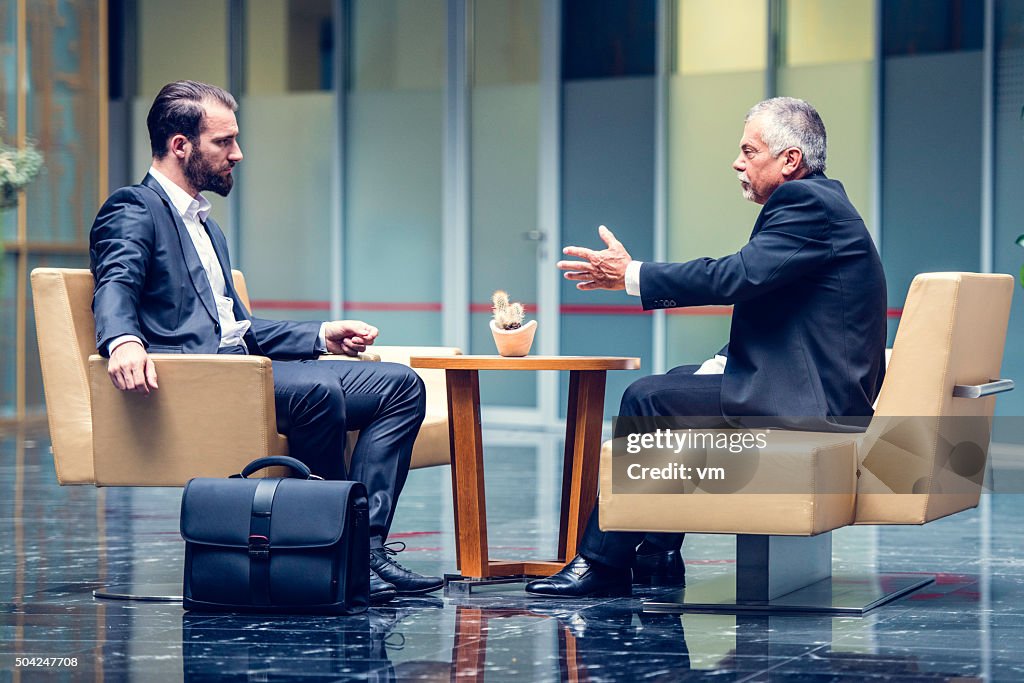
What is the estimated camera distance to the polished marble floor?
291 centimetres

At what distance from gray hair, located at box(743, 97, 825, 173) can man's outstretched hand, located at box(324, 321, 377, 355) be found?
1.21 meters

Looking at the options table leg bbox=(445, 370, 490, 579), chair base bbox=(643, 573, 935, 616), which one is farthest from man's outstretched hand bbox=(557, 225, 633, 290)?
chair base bbox=(643, 573, 935, 616)

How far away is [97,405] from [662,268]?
1470mm

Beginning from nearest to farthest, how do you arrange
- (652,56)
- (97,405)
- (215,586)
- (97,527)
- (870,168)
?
(215,586) < (97,405) < (97,527) < (870,168) < (652,56)

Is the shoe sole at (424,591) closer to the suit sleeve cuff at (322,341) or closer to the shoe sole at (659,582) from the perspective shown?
the shoe sole at (659,582)

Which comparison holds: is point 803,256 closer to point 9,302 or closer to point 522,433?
point 522,433

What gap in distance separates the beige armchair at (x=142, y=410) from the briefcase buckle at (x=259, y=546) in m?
0.38

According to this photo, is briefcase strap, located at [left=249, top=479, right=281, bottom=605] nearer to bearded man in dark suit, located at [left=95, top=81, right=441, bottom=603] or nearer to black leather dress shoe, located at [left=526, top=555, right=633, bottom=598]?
bearded man in dark suit, located at [left=95, top=81, right=441, bottom=603]

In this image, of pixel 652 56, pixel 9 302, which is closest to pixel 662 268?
pixel 652 56

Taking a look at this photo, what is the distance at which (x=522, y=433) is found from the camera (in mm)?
9781

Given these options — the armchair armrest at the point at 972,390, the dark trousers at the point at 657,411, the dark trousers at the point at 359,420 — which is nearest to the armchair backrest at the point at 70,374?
the dark trousers at the point at 359,420

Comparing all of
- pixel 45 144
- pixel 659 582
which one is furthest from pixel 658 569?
pixel 45 144

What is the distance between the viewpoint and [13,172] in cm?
916

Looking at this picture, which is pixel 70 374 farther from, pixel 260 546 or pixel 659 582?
pixel 659 582
